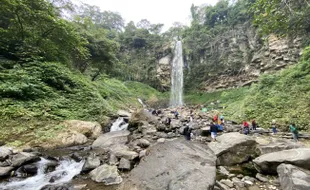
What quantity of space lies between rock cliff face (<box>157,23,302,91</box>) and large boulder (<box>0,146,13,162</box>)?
88.7ft

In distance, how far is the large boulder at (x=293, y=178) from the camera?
3.26 m

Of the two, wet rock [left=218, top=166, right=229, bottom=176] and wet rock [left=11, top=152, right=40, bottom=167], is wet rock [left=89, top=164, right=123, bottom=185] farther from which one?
wet rock [left=218, top=166, right=229, bottom=176]

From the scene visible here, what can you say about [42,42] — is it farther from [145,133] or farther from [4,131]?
[145,133]

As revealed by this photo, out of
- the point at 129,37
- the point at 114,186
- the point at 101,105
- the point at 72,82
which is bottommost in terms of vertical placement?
the point at 114,186

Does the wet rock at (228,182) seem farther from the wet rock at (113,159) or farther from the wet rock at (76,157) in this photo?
the wet rock at (76,157)

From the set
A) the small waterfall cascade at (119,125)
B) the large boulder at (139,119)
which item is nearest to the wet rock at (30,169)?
the small waterfall cascade at (119,125)

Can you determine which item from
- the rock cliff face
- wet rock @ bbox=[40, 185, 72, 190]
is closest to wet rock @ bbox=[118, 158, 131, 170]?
wet rock @ bbox=[40, 185, 72, 190]

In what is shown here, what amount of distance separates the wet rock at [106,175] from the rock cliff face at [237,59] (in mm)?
24634

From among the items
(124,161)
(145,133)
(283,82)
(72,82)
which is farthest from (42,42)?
(283,82)

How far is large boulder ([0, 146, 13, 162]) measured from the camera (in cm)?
555

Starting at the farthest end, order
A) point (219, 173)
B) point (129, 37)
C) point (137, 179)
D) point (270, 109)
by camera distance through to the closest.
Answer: point (129, 37)
point (270, 109)
point (219, 173)
point (137, 179)

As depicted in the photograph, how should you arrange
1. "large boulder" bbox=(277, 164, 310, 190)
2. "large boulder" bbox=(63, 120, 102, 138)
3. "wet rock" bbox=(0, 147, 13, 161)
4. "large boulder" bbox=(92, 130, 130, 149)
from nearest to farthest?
"large boulder" bbox=(277, 164, 310, 190) → "wet rock" bbox=(0, 147, 13, 161) → "large boulder" bbox=(92, 130, 130, 149) → "large boulder" bbox=(63, 120, 102, 138)

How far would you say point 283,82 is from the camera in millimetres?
13703

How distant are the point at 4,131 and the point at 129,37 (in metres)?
38.1
